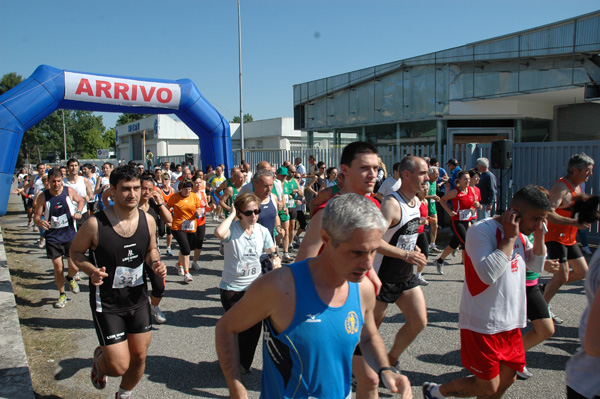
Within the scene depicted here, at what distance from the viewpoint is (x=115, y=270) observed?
11.9ft

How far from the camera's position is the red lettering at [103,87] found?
12952 mm

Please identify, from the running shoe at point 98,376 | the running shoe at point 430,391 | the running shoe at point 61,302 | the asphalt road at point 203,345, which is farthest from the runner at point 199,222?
the running shoe at point 430,391

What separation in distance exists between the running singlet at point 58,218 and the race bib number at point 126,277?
3819 millimetres

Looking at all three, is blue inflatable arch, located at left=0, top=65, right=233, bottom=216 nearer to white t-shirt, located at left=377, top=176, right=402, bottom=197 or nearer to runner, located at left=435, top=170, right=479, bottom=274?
white t-shirt, located at left=377, top=176, right=402, bottom=197

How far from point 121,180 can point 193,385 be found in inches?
74.6

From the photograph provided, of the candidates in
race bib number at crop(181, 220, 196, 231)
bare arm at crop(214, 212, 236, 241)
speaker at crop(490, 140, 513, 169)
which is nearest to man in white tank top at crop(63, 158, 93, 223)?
race bib number at crop(181, 220, 196, 231)

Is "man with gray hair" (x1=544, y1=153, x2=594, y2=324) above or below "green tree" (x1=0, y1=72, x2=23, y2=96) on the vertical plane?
below

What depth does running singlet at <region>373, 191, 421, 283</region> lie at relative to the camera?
3867mm

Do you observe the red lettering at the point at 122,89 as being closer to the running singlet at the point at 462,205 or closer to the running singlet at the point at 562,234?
the running singlet at the point at 462,205

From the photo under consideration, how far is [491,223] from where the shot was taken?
10.4 ft

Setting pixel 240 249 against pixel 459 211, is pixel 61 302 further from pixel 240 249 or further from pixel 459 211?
pixel 459 211

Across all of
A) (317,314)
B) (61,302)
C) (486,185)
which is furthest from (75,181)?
(486,185)

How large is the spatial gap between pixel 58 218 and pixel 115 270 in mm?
3962

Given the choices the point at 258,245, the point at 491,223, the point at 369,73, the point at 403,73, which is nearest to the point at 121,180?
the point at 258,245
